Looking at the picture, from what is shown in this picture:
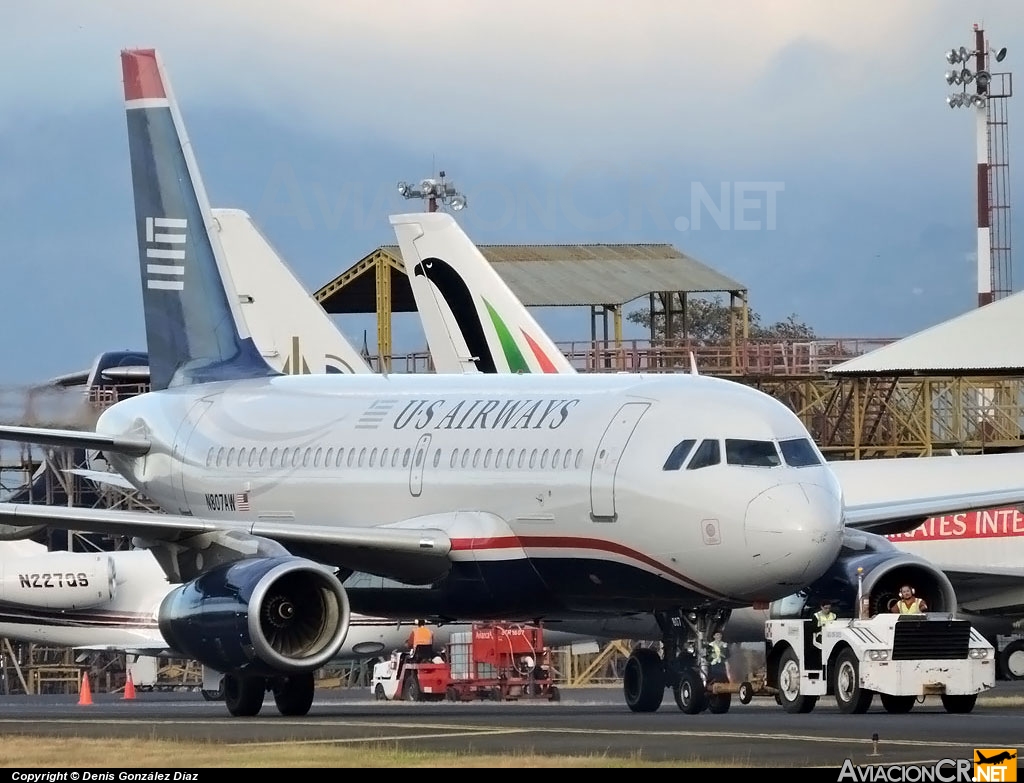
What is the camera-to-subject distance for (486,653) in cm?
4569

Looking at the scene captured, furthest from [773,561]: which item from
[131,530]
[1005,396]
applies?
[1005,396]

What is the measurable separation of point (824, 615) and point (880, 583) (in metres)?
1.22

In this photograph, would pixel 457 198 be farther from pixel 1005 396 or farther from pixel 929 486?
pixel 929 486

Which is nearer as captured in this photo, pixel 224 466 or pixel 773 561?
pixel 773 561

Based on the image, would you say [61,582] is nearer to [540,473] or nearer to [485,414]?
[485,414]

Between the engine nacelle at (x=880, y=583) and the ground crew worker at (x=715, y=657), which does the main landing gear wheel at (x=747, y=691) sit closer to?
the engine nacelle at (x=880, y=583)

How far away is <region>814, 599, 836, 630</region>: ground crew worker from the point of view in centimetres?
2822

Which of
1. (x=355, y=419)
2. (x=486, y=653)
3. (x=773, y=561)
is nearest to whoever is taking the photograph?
(x=773, y=561)

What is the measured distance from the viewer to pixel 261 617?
26391 millimetres

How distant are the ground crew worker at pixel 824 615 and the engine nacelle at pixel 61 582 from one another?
27.2 meters

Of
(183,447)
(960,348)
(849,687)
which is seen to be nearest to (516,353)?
(183,447)

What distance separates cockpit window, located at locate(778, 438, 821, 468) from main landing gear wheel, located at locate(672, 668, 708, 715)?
3.14 m

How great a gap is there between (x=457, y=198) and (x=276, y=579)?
55.0 metres

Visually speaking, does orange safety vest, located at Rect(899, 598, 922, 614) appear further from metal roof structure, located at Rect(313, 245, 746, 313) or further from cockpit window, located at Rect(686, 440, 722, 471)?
metal roof structure, located at Rect(313, 245, 746, 313)
